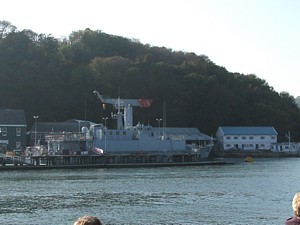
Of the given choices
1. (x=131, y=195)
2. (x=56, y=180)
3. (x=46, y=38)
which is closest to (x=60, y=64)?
(x=46, y=38)

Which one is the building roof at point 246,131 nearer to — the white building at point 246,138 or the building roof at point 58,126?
the white building at point 246,138

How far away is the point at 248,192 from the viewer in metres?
38.3

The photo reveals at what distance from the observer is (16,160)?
67.8 metres

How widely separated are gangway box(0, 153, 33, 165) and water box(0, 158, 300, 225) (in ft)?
50.1

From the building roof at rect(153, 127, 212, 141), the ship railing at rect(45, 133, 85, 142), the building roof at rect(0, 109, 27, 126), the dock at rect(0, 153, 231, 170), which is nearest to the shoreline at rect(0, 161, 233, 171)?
the dock at rect(0, 153, 231, 170)

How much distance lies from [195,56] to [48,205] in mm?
102368

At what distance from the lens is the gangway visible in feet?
221

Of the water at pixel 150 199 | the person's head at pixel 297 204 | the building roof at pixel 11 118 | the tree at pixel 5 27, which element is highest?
the tree at pixel 5 27

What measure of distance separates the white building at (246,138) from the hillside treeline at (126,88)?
5179mm

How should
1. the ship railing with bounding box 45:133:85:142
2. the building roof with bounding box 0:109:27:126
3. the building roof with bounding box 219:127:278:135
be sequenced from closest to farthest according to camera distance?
the ship railing with bounding box 45:133:85:142, the building roof with bounding box 0:109:27:126, the building roof with bounding box 219:127:278:135

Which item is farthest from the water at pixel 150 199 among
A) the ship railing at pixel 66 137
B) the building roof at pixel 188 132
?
the building roof at pixel 188 132

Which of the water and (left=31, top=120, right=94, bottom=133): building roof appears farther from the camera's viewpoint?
(left=31, top=120, right=94, bottom=133): building roof

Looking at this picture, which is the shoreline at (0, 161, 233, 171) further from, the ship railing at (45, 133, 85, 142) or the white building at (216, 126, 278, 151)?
the white building at (216, 126, 278, 151)

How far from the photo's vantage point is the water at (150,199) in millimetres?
26812
